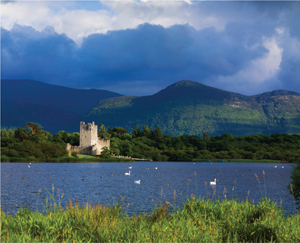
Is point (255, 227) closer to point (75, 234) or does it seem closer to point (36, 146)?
point (75, 234)

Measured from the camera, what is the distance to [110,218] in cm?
1119

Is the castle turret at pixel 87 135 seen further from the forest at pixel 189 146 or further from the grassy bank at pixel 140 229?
the grassy bank at pixel 140 229

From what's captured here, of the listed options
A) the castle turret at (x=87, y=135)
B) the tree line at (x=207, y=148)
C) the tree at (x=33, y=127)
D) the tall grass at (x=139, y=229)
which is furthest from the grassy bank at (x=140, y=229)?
the castle turret at (x=87, y=135)

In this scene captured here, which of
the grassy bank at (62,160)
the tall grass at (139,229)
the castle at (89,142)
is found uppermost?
the castle at (89,142)

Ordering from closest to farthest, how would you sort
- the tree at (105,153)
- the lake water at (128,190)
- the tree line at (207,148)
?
the lake water at (128,190), the tree at (105,153), the tree line at (207,148)

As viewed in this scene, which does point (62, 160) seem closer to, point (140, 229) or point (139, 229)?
point (139, 229)

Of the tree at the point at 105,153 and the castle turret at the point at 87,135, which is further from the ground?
the castle turret at the point at 87,135

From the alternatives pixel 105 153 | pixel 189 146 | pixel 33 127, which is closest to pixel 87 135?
pixel 105 153

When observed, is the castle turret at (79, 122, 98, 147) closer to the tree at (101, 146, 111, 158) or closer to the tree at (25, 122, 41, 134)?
the tree at (101, 146, 111, 158)

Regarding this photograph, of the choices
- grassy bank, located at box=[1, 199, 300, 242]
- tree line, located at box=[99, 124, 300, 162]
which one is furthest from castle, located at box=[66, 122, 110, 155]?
grassy bank, located at box=[1, 199, 300, 242]

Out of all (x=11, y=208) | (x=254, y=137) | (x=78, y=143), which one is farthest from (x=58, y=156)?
(x=254, y=137)

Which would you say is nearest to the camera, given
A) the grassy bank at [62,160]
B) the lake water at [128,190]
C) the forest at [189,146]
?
the lake water at [128,190]

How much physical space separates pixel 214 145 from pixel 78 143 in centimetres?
6295

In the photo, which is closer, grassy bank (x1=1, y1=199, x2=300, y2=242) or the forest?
Result: grassy bank (x1=1, y1=199, x2=300, y2=242)
